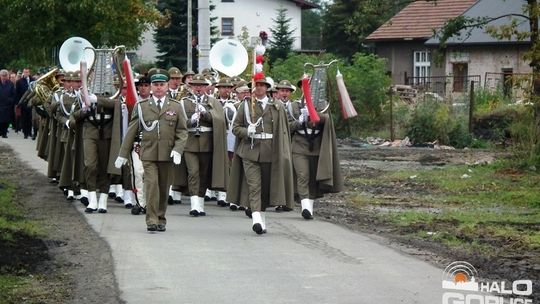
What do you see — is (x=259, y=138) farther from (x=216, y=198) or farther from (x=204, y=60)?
(x=204, y=60)

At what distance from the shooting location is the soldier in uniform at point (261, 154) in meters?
15.4

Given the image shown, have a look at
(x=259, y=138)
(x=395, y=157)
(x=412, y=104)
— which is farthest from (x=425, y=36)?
(x=259, y=138)

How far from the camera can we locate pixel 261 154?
50.5 feet

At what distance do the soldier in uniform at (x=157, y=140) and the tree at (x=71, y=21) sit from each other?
18057mm

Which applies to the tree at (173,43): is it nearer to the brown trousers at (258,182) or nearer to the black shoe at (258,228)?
the brown trousers at (258,182)

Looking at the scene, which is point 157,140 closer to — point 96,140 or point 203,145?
point 96,140

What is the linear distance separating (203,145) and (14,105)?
686 inches

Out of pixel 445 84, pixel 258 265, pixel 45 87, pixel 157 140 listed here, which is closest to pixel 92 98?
pixel 157 140

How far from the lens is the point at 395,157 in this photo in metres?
29.2

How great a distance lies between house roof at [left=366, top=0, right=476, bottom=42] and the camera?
60.6 meters

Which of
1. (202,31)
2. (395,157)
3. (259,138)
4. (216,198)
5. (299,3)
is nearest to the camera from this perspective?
(259,138)

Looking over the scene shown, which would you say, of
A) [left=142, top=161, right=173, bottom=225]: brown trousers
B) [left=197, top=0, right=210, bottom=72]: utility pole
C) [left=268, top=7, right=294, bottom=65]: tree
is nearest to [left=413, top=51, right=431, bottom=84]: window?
[left=268, top=7, right=294, bottom=65]: tree

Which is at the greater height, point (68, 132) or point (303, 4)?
point (303, 4)

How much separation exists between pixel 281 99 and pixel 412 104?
62.8ft
